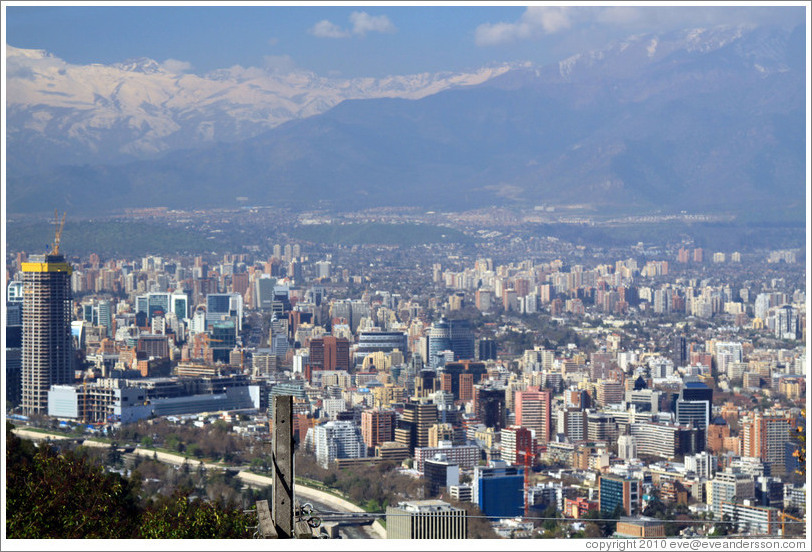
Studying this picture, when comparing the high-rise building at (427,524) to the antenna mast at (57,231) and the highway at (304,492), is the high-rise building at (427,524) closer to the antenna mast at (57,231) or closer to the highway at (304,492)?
the highway at (304,492)

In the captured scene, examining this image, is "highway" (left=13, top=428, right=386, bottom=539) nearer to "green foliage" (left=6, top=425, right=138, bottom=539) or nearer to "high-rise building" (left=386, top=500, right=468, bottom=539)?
"high-rise building" (left=386, top=500, right=468, bottom=539)

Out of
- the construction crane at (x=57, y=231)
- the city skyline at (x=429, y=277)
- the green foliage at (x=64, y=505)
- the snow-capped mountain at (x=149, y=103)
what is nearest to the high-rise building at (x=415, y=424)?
the city skyline at (x=429, y=277)

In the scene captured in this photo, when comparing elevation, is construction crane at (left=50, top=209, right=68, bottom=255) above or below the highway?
above

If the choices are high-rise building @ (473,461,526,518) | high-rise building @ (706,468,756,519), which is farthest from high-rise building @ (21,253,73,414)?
high-rise building @ (706,468,756,519)

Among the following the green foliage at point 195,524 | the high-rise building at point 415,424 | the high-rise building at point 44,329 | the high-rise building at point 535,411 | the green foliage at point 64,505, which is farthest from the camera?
the high-rise building at point 44,329

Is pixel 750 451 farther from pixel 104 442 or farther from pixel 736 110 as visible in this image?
pixel 736 110

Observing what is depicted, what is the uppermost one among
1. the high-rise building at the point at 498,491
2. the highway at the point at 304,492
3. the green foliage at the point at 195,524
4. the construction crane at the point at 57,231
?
the construction crane at the point at 57,231
